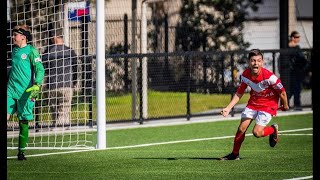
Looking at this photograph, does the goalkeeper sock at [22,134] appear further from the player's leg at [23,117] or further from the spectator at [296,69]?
the spectator at [296,69]

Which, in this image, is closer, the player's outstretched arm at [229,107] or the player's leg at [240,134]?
the player's outstretched arm at [229,107]

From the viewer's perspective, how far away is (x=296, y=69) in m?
25.6

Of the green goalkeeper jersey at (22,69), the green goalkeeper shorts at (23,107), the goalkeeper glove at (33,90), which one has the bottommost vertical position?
the green goalkeeper shorts at (23,107)

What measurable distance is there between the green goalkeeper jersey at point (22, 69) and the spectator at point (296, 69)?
11.4 meters

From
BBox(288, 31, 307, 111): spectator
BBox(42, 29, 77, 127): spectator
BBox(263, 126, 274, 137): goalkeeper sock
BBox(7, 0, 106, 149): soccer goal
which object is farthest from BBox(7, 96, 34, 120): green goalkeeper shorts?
BBox(288, 31, 307, 111): spectator

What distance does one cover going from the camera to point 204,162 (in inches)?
548

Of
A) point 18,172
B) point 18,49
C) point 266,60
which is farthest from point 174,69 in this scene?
point 18,172

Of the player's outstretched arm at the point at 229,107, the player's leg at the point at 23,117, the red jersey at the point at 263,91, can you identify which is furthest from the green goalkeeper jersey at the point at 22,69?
the red jersey at the point at 263,91

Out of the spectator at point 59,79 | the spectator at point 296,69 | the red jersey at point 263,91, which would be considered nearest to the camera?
the red jersey at point 263,91

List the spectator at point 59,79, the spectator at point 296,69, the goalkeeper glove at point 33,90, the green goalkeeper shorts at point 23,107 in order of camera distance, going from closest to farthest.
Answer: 1. the goalkeeper glove at point 33,90
2. the green goalkeeper shorts at point 23,107
3. the spectator at point 59,79
4. the spectator at point 296,69

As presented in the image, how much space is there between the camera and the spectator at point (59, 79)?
18.7 m

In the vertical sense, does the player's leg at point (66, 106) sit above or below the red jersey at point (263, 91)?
below

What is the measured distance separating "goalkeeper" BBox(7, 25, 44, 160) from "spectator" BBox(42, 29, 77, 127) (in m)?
3.29

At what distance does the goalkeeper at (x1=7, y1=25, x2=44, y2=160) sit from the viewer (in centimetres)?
1489
